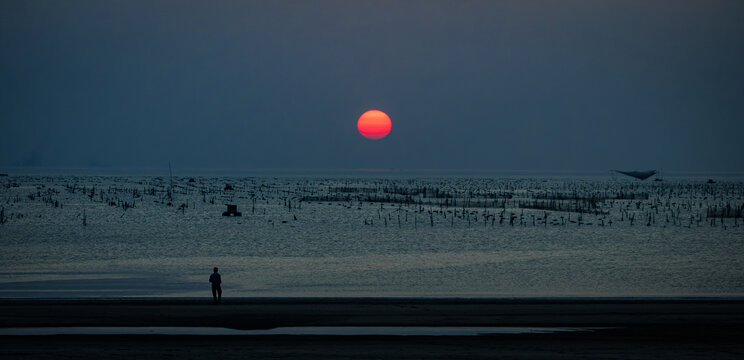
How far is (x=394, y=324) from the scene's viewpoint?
57.2ft

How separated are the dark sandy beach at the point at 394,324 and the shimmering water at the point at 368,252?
4249 mm

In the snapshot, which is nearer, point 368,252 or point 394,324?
point 394,324

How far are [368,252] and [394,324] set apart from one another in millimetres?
20892

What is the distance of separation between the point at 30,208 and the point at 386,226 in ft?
121

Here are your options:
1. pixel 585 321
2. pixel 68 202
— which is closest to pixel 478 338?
pixel 585 321

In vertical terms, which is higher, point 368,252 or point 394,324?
point 394,324

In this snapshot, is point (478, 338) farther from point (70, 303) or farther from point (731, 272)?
point (731, 272)

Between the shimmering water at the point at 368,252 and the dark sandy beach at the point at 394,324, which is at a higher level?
the dark sandy beach at the point at 394,324

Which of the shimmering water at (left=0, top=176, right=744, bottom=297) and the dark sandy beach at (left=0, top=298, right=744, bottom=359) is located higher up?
the dark sandy beach at (left=0, top=298, right=744, bottom=359)

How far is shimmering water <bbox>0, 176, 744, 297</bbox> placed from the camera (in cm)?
2647

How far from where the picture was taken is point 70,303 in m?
19.8

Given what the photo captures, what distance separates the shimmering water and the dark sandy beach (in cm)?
425

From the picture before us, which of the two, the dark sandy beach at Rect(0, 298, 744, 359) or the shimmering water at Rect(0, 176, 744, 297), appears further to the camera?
the shimmering water at Rect(0, 176, 744, 297)

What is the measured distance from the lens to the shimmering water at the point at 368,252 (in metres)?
26.5
